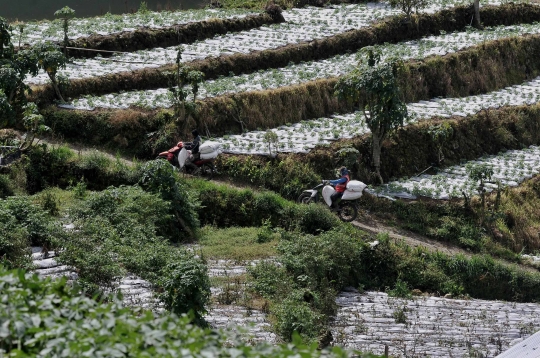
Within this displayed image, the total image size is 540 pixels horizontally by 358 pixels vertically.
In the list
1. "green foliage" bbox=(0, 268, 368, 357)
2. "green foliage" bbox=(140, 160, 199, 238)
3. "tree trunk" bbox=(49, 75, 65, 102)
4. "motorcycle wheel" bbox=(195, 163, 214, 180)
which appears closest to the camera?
"green foliage" bbox=(0, 268, 368, 357)

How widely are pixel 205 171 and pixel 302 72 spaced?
7.50 metres

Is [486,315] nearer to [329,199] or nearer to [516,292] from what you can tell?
[516,292]

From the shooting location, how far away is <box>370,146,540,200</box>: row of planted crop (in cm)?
2327

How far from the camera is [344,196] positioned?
2069 cm

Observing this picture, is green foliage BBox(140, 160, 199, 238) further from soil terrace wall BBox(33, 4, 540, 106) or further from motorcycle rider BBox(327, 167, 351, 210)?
soil terrace wall BBox(33, 4, 540, 106)

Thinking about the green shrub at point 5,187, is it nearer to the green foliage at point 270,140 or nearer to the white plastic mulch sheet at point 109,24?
the green foliage at point 270,140

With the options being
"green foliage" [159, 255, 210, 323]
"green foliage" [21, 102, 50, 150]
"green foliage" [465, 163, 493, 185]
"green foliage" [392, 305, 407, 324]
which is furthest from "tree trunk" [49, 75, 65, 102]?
"green foliage" [392, 305, 407, 324]

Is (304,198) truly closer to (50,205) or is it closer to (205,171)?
(205,171)

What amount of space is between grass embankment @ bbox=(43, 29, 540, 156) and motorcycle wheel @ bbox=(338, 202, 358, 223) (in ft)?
16.1

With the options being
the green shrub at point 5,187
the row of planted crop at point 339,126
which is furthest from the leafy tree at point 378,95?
the green shrub at point 5,187

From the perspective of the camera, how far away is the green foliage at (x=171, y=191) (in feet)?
64.6

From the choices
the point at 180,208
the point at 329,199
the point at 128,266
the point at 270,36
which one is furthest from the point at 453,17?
the point at 128,266

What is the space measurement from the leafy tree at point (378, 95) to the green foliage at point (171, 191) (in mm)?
5684

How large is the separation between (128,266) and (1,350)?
932cm
